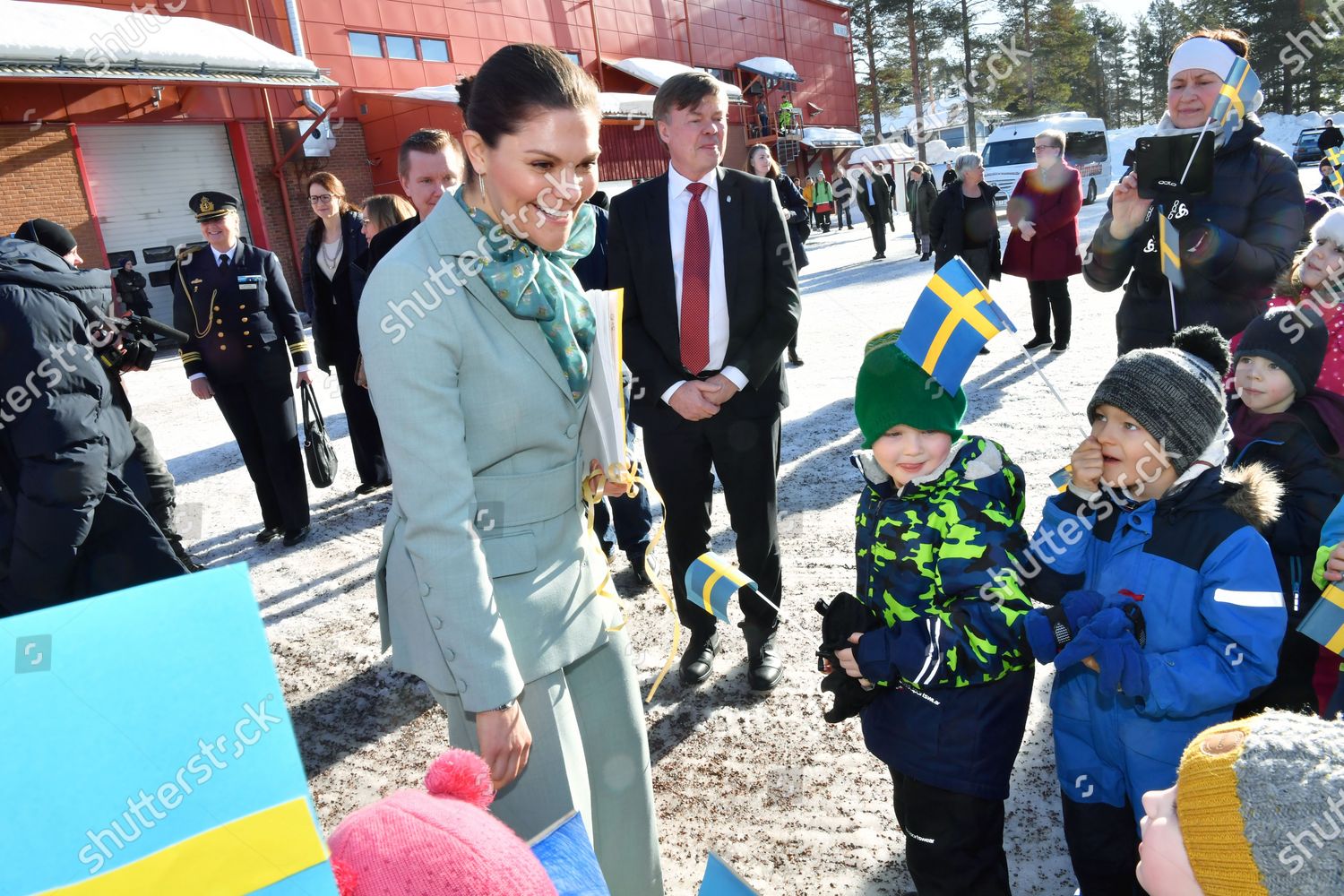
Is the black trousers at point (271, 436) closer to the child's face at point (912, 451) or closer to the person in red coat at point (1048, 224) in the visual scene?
the child's face at point (912, 451)

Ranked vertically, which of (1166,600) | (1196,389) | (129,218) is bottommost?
(1166,600)

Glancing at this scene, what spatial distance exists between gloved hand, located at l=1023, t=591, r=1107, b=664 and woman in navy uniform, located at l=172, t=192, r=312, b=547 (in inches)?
180

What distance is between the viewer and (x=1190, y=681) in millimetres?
1688

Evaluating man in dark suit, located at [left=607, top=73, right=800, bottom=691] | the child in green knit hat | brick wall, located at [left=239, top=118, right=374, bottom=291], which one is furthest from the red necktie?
brick wall, located at [left=239, top=118, right=374, bottom=291]

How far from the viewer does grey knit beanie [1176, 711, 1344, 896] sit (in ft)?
3.30

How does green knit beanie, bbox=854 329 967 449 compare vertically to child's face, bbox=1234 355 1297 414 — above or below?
above

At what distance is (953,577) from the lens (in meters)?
1.87

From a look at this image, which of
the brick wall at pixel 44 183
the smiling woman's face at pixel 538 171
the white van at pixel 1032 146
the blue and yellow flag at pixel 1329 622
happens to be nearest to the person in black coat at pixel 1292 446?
the blue and yellow flag at pixel 1329 622

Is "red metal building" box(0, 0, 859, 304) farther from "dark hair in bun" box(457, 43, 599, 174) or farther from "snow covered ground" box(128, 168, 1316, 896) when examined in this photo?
"dark hair in bun" box(457, 43, 599, 174)

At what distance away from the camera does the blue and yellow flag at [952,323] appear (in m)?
1.72

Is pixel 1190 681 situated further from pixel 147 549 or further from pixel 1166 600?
pixel 147 549

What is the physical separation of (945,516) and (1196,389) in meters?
0.63

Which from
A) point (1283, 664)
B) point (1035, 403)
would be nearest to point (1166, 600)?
point (1283, 664)

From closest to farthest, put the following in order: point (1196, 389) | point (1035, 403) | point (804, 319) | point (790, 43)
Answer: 1. point (1196, 389)
2. point (1035, 403)
3. point (804, 319)
4. point (790, 43)
